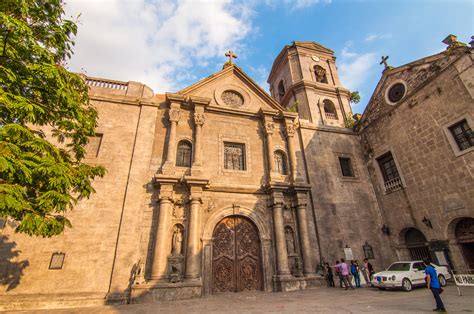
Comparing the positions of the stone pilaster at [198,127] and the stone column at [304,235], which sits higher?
the stone pilaster at [198,127]

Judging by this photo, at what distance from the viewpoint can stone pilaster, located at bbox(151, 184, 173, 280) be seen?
395 inches

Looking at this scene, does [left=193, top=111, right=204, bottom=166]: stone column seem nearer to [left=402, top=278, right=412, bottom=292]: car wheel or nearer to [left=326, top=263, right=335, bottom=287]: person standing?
[left=326, top=263, right=335, bottom=287]: person standing

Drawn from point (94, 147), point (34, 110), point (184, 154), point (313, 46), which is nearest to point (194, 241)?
point (184, 154)

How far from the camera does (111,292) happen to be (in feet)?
30.7

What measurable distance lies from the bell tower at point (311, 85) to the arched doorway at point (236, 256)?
28.8 feet

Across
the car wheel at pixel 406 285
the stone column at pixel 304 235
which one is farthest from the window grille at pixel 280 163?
the car wheel at pixel 406 285

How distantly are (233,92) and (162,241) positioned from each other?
10.2 metres

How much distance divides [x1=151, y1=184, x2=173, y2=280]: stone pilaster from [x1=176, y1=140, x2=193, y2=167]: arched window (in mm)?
1890

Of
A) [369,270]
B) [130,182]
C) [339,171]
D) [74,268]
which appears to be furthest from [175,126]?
[369,270]

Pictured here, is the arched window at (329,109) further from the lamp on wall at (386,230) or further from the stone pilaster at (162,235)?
the stone pilaster at (162,235)

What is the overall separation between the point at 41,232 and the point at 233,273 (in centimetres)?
814

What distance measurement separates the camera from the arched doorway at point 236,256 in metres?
11.2

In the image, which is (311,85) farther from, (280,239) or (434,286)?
(434,286)

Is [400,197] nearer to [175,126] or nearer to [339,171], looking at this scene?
[339,171]
